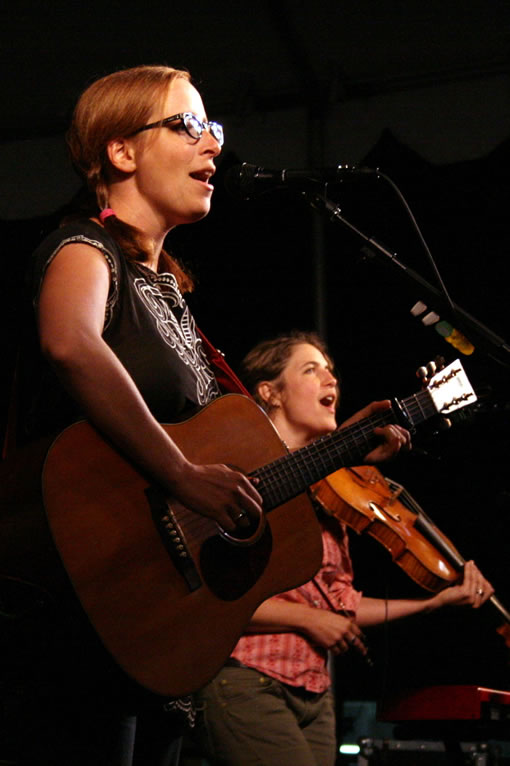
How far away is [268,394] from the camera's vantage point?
3.34m

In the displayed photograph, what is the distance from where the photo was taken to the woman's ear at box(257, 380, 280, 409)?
10.9 ft

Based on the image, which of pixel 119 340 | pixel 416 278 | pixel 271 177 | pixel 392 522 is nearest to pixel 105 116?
pixel 271 177

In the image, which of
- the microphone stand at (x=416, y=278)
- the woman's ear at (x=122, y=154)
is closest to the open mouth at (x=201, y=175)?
the woman's ear at (x=122, y=154)

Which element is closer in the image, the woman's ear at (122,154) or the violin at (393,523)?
the woman's ear at (122,154)

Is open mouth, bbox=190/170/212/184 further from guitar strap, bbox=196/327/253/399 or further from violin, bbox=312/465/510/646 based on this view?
violin, bbox=312/465/510/646

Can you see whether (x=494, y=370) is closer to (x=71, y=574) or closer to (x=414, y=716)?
(x=71, y=574)

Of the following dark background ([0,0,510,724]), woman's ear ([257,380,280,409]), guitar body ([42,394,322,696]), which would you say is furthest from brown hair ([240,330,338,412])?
guitar body ([42,394,322,696])

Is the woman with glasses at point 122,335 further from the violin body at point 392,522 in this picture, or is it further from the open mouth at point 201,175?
the violin body at point 392,522

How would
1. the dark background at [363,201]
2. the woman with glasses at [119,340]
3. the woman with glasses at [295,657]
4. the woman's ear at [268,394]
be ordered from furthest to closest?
the dark background at [363,201] → the woman's ear at [268,394] → the woman with glasses at [295,657] → the woman with glasses at [119,340]

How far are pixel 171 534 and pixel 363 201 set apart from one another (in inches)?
140

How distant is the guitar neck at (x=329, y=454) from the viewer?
6.08 feet

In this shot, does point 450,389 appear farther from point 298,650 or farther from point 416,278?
point 298,650

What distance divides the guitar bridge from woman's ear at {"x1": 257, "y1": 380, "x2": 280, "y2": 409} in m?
1.72

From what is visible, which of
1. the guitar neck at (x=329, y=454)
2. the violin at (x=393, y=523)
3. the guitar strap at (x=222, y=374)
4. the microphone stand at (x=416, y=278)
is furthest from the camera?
the violin at (x=393, y=523)
